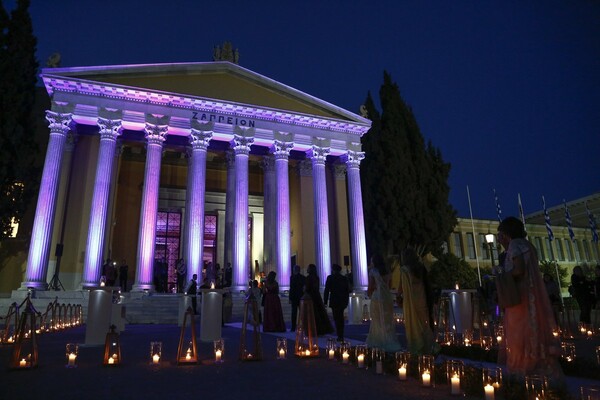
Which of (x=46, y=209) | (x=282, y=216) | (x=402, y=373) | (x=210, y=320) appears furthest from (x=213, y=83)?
(x=402, y=373)

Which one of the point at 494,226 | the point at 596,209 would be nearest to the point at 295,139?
the point at 494,226

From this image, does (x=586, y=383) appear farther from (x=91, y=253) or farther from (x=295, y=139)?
(x=295, y=139)

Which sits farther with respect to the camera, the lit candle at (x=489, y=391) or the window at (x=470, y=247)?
the window at (x=470, y=247)

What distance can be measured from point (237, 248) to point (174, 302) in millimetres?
4386

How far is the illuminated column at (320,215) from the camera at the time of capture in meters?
21.9

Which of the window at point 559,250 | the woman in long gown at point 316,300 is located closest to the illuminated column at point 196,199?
the woman in long gown at point 316,300

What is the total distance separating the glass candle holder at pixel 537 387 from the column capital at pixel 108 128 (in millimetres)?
20510

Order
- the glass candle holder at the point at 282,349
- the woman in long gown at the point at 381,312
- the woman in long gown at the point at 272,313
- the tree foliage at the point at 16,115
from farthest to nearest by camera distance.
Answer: the tree foliage at the point at 16,115 < the woman in long gown at the point at 272,313 < the woman in long gown at the point at 381,312 < the glass candle holder at the point at 282,349

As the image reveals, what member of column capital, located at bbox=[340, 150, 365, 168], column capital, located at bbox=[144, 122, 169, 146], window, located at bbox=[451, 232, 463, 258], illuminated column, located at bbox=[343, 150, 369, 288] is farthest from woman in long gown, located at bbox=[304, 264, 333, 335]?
window, located at bbox=[451, 232, 463, 258]

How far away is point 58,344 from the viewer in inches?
354

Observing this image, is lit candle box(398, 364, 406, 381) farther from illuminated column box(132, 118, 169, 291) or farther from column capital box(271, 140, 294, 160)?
column capital box(271, 140, 294, 160)

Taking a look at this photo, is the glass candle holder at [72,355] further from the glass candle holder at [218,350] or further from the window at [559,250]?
the window at [559,250]

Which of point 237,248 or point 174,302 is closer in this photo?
point 174,302

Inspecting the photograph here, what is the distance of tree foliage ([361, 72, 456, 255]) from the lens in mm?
25875
